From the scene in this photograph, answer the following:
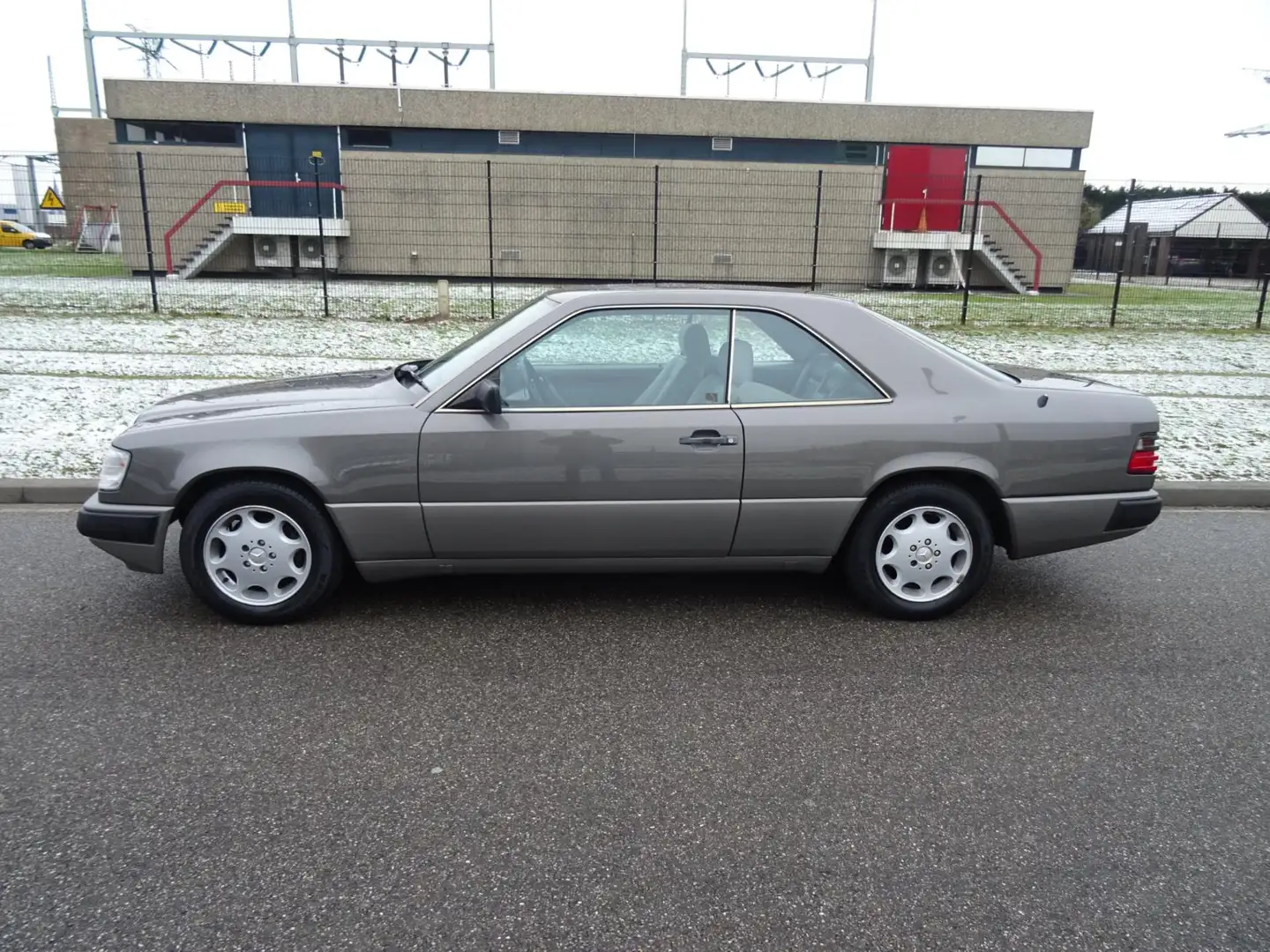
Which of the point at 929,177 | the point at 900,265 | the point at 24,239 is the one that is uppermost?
the point at 929,177

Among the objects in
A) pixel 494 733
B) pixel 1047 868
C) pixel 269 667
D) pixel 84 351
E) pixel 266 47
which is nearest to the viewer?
pixel 1047 868

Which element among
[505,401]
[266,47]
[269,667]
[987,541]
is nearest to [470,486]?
[505,401]

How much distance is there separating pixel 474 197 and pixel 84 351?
15.1m

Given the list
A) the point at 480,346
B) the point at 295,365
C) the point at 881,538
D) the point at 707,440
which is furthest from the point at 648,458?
the point at 295,365

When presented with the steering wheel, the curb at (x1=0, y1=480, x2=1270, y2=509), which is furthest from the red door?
the steering wheel

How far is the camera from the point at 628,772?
302 centimetres

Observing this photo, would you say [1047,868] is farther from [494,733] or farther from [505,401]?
[505,401]

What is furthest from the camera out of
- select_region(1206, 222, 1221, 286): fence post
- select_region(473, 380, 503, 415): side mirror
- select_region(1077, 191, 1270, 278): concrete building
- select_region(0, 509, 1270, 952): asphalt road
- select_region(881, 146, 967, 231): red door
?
select_region(1077, 191, 1270, 278): concrete building

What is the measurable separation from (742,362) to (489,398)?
1.16 meters

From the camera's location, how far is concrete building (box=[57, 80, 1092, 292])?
2408 cm

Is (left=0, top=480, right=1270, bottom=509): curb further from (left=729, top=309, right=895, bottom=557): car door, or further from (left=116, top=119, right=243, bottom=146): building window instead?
(left=116, top=119, right=243, bottom=146): building window

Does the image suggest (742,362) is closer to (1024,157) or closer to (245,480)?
(245,480)

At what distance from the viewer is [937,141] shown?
2595 centimetres

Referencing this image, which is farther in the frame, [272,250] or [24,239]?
[24,239]
